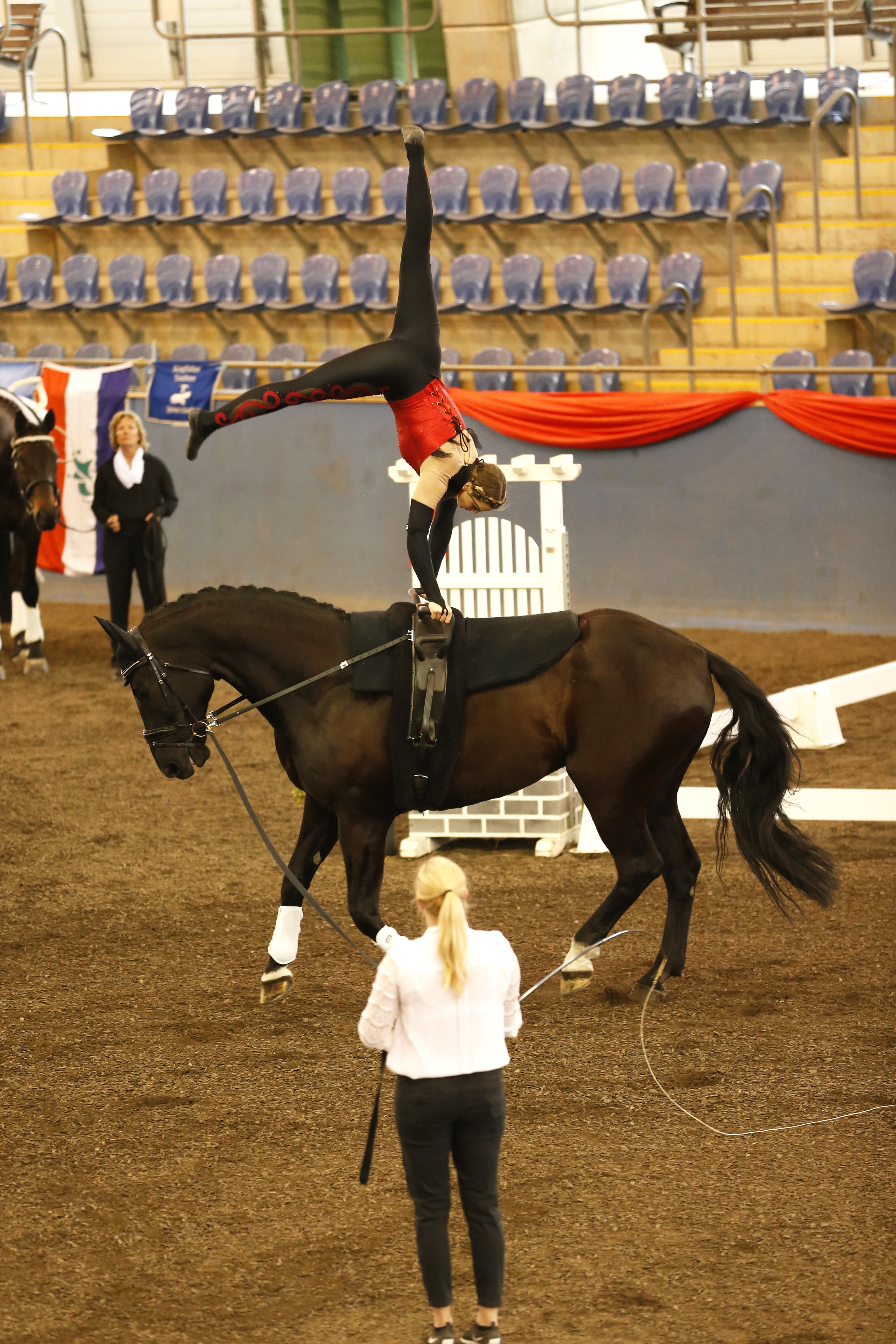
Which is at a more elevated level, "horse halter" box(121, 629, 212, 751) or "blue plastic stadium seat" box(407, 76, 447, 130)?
"blue plastic stadium seat" box(407, 76, 447, 130)

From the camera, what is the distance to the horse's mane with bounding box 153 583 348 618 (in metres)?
5.47

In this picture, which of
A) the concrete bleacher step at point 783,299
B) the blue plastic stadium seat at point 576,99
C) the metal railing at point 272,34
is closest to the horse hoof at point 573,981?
the concrete bleacher step at point 783,299

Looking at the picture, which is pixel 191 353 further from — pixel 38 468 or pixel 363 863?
pixel 363 863

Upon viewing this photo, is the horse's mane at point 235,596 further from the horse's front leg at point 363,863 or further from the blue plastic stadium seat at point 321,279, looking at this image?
the blue plastic stadium seat at point 321,279

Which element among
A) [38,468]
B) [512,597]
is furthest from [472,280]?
[512,597]

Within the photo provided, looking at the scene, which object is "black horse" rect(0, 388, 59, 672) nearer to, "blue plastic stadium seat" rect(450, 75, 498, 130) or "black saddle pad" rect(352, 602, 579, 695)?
"black saddle pad" rect(352, 602, 579, 695)

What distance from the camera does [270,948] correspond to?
18.6ft

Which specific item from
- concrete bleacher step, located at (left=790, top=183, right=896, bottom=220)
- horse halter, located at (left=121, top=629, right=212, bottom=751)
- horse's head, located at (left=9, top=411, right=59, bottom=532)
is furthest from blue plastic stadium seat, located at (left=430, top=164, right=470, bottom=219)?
horse halter, located at (left=121, top=629, right=212, bottom=751)

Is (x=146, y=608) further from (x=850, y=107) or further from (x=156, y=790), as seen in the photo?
(x=850, y=107)

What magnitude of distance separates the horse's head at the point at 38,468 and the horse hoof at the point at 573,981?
6901mm

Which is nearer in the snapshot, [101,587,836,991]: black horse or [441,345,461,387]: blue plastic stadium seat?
[101,587,836,991]: black horse

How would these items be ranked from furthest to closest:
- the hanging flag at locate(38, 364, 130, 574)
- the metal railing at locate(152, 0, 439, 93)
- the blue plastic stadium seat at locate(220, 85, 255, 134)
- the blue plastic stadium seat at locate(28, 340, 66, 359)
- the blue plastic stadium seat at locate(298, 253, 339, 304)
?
the blue plastic stadium seat at locate(220, 85, 255, 134), the metal railing at locate(152, 0, 439, 93), the blue plastic stadium seat at locate(298, 253, 339, 304), the blue plastic stadium seat at locate(28, 340, 66, 359), the hanging flag at locate(38, 364, 130, 574)

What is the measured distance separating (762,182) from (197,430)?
1224 centimetres

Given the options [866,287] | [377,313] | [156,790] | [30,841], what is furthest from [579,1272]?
[377,313]
